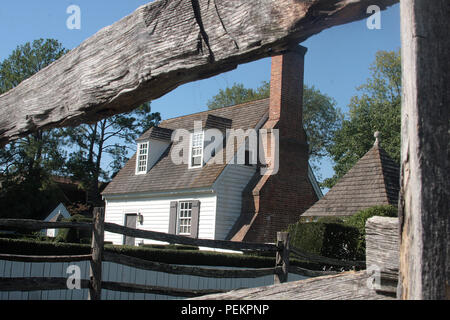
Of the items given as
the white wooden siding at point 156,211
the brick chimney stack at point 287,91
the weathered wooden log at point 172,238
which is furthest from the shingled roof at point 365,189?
the weathered wooden log at point 172,238

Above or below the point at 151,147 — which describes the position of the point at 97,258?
below

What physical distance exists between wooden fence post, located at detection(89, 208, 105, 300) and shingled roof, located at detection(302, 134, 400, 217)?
10.7 metres

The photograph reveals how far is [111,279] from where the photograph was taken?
361 inches

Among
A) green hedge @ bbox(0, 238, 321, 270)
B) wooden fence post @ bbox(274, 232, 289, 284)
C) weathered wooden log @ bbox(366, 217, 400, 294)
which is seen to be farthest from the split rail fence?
weathered wooden log @ bbox(366, 217, 400, 294)

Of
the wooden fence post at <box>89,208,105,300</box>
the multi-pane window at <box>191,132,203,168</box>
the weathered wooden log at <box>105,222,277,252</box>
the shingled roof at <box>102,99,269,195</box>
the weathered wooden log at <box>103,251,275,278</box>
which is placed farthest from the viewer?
the multi-pane window at <box>191,132,203,168</box>

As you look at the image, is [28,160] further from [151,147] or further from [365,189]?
[365,189]

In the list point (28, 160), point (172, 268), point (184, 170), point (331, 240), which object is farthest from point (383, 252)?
point (28, 160)

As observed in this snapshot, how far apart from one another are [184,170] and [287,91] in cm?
621

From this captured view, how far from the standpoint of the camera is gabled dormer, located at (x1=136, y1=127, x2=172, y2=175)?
25.0 meters

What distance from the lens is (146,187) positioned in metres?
23.5

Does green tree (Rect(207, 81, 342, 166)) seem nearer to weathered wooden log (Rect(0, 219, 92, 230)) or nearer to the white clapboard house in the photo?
the white clapboard house
